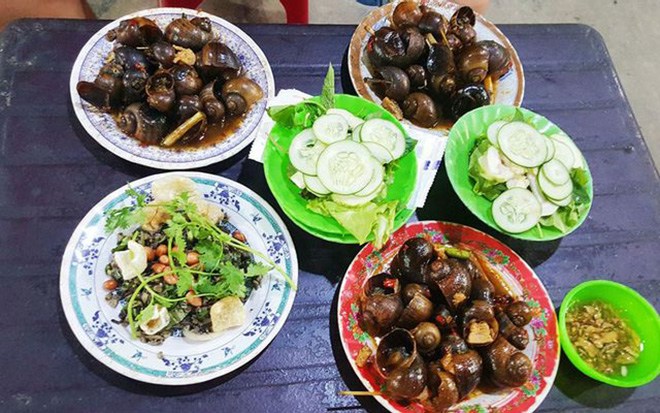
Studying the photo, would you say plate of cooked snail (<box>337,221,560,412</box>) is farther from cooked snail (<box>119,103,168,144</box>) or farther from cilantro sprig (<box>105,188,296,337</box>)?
cooked snail (<box>119,103,168,144</box>)

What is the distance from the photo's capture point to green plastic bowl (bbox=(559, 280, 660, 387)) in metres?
1.86

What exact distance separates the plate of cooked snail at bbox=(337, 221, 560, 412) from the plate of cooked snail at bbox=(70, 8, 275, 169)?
779 mm

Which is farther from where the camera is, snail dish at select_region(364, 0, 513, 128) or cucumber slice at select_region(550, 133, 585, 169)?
snail dish at select_region(364, 0, 513, 128)

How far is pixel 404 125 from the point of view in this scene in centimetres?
225

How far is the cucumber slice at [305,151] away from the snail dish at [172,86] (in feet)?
1.06

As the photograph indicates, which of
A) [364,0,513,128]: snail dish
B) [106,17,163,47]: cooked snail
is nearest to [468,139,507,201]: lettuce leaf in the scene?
[364,0,513,128]: snail dish

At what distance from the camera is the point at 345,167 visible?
6.51 feet

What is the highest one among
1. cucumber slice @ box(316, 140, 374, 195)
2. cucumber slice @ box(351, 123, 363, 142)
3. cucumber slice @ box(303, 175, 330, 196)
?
cucumber slice @ box(351, 123, 363, 142)

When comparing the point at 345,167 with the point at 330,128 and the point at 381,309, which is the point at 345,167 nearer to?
the point at 330,128

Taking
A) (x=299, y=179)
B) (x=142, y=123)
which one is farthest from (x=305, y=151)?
(x=142, y=123)

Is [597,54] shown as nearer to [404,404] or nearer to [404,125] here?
[404,125]

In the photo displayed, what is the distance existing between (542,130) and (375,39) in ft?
2.69

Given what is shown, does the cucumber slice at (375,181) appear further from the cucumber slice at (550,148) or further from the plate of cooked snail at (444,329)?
the cucumber slice at (550,148)

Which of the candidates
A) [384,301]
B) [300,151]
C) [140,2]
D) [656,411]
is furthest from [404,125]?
[140,2]
